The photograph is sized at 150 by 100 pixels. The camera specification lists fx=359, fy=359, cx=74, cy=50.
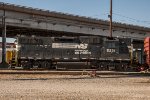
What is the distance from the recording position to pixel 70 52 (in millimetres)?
37781

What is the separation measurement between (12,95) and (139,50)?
24.3 meters

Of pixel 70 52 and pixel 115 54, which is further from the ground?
pixel 70 52

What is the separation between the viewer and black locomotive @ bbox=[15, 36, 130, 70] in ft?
121

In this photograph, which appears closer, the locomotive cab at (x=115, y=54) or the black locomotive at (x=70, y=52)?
the locomotive cab at (x=115, y=54)

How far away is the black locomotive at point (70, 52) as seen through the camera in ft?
121

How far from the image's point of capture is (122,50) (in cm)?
3722

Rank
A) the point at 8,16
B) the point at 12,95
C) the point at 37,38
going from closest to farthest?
the point at 12,95 < the point at 37,38 < the point at 8,16

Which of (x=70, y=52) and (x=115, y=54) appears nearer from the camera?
(x=115, y=54)

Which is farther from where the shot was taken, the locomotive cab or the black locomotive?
the black locomotive

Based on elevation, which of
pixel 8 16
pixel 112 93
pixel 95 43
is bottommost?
pixel 112 93

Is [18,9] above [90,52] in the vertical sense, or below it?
above

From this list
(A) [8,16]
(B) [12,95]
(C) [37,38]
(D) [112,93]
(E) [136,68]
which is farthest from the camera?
(A) [8,16]

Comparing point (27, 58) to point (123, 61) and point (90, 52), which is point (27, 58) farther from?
point (123, 61)

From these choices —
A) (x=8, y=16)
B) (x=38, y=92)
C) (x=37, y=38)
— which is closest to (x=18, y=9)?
(x=8, y=16)
